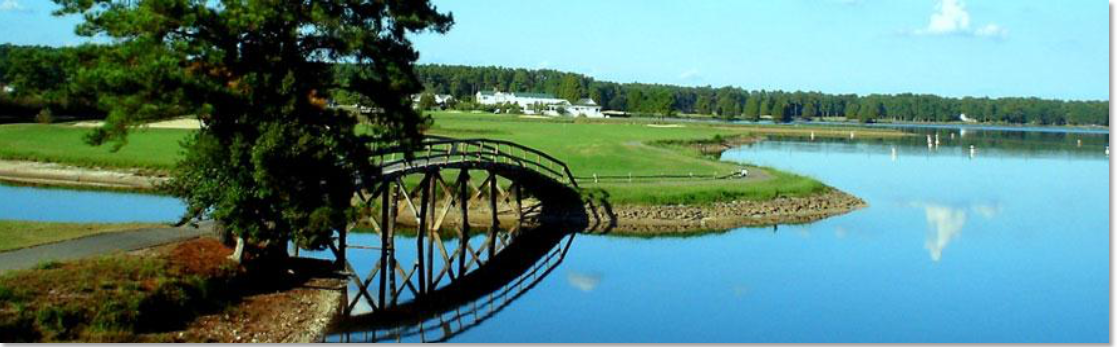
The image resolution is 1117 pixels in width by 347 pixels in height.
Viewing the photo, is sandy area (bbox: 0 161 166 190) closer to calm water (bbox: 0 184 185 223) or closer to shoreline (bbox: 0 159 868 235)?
shoreline (bbox: 0 159 868 235)

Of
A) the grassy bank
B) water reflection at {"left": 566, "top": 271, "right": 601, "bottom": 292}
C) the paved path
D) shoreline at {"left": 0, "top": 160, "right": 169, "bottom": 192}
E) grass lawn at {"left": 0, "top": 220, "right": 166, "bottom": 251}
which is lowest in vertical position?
water reflection at {"left": 566, "top": 271, "right": 601, "bottom": 292}

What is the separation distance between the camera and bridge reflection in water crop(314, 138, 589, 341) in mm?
29016

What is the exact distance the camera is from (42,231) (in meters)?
29.7

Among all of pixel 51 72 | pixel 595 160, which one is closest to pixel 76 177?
pixel 595 160

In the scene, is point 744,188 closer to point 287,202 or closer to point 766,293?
point 766,293

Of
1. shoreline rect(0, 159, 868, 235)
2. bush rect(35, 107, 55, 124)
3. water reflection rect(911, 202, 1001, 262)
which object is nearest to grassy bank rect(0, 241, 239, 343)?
shoreline rect(0, 159, 868, 235)

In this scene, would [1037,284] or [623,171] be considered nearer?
[1037,284]

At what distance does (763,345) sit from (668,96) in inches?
6667

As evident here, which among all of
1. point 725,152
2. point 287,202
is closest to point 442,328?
point 287,202

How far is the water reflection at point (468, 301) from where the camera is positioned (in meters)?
26.4

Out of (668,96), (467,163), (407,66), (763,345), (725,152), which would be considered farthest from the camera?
(668,96)

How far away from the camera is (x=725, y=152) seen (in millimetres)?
102438

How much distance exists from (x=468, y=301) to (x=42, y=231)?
12.3 m

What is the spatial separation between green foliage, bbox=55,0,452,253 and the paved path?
71.3 inches
